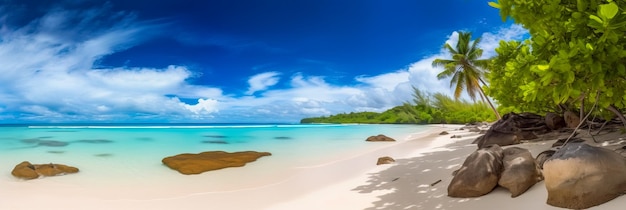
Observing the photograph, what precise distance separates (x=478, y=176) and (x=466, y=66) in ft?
86.1

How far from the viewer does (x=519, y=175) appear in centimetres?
416

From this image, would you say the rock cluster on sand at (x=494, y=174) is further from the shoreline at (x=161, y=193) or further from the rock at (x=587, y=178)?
the shoreline at (x=161, y=193)

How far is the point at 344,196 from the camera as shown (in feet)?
18.5

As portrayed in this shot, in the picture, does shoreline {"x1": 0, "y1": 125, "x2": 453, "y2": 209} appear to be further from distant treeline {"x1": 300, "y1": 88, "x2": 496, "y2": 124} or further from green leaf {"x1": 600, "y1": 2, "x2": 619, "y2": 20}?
distant treeline {"x1": 300, "y1": 88, "x2": 496, "y2": 124}

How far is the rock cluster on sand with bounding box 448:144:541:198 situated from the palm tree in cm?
2553

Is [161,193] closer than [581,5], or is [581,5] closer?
[581,5]

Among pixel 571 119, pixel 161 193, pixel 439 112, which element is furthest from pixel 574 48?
pixel 439 112

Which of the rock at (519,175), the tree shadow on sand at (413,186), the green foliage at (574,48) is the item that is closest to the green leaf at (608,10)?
the green foliage at (574,48)

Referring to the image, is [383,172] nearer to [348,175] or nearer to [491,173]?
[348,175]

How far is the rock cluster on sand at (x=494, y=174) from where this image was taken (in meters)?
4.16

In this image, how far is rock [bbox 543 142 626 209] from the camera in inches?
130

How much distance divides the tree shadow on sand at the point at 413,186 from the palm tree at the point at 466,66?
894 inches

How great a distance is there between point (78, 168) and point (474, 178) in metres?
10.2

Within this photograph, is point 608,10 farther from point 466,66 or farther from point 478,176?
point 466,66
